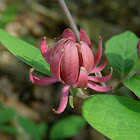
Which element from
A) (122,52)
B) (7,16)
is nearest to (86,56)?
(122,52)

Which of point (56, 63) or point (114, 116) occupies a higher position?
point (56, 63)

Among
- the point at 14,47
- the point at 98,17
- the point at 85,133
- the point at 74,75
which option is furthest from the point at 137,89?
the point at 98,17

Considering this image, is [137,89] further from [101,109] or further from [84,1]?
[84,1]

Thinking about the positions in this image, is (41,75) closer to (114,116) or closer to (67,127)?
(67,127)

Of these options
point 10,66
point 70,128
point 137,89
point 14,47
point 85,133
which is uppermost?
point 14,47

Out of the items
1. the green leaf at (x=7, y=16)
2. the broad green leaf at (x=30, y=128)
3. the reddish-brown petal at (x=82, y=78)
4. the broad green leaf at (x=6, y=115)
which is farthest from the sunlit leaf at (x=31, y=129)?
the reddish-brown petal at (x=82, y=78)

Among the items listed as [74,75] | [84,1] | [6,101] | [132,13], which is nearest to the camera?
[74,75]
